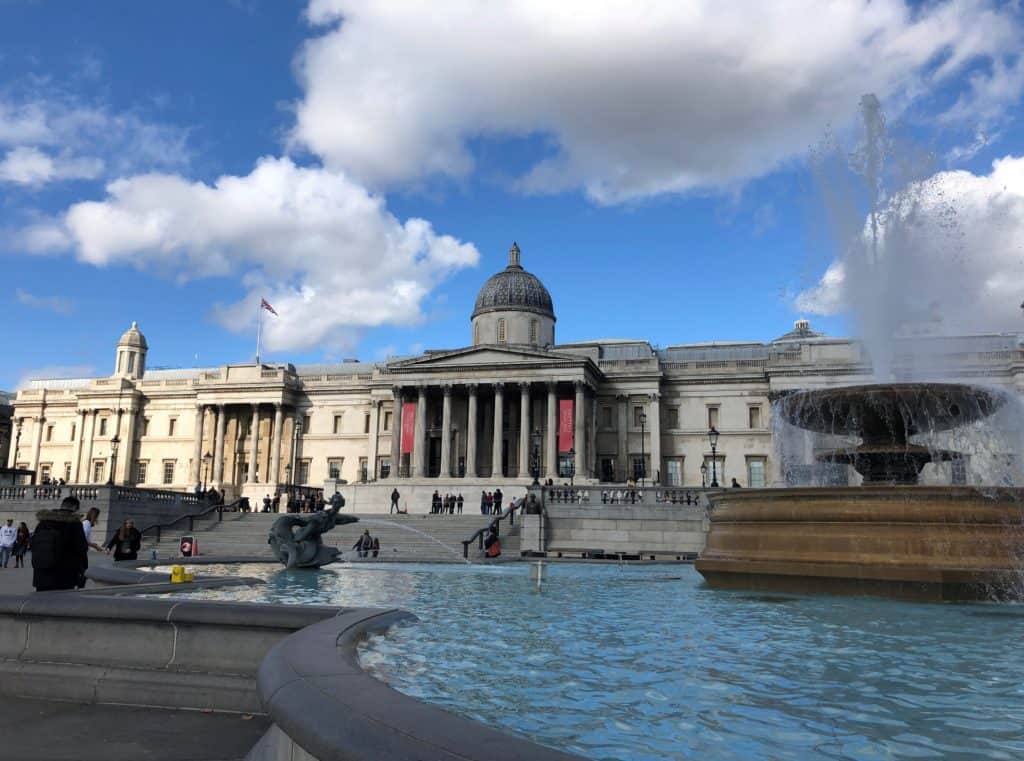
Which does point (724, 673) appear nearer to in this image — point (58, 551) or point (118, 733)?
point (118, 733)

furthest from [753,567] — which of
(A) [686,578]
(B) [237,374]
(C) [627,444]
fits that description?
(B) [237,374]

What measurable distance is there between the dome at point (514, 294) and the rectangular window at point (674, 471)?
15.0 meters

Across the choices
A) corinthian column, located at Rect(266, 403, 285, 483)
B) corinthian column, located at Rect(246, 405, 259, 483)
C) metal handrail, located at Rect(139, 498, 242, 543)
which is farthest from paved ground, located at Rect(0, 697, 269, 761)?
corinthian column, located at Rect(266, 403, 285, 483)

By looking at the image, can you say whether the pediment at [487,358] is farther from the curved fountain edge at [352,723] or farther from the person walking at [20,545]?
the curved fountain edge at [352,723]

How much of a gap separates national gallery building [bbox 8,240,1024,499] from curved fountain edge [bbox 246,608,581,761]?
140 ft

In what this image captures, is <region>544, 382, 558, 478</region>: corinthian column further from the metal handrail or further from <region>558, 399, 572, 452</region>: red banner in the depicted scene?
the metal handrail

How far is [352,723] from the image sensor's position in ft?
10.1

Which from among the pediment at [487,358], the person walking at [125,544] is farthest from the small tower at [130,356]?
the person walking at [125,544]

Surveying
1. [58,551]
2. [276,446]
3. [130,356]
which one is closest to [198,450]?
[276,446]

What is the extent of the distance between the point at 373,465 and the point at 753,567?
5354cm

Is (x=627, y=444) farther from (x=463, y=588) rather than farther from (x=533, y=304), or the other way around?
(x=463, y=588)

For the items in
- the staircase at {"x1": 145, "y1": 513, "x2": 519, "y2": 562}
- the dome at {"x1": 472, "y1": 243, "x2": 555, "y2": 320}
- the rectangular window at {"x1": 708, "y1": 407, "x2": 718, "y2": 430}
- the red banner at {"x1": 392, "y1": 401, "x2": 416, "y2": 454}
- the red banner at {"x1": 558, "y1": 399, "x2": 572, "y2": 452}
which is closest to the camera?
the staircase at {"x1": 145, "y1": 513, "x2": 519, "y2": 562}

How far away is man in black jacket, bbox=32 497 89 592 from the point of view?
27.0 feet

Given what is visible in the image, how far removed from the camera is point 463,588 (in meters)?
13.0
